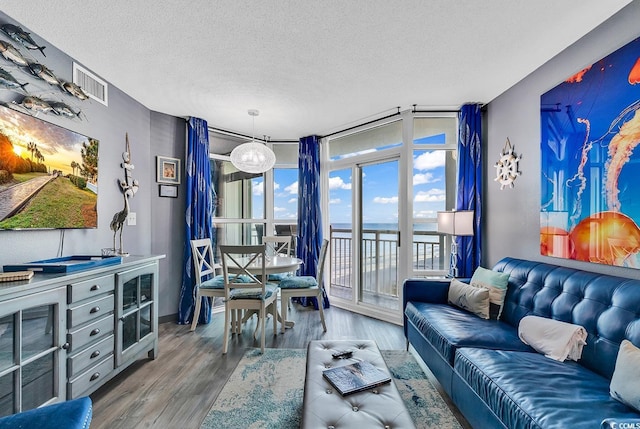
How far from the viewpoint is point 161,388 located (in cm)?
208

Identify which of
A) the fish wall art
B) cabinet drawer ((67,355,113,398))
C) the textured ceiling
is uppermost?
the textured ceiling

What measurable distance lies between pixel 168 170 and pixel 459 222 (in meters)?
3.40

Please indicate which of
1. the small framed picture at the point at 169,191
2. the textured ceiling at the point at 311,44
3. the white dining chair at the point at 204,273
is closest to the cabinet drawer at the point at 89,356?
the white dining chair at the point at 204,273

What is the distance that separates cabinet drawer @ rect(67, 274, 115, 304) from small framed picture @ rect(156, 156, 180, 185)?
1735mm

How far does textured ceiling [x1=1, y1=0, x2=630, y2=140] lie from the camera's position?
1.73 metres

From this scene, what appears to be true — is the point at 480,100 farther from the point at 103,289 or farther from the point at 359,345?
the point at 103,289

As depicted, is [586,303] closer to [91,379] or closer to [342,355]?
[342,355]

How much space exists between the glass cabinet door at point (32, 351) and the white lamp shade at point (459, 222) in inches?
122

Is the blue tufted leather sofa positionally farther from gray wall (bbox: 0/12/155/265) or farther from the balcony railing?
gray wall (bbox: 0/12/155/265)

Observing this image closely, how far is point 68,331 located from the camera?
5.55 ft

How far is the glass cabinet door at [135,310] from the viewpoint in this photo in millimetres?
2105

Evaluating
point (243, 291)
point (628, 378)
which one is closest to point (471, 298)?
Result: point (628, 378)

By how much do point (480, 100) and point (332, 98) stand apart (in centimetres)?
164

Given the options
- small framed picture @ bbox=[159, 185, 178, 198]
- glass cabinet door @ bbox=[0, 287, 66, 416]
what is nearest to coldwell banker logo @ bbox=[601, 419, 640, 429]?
glass cabinet door @ bbox=[0, 287, 66, 416]
